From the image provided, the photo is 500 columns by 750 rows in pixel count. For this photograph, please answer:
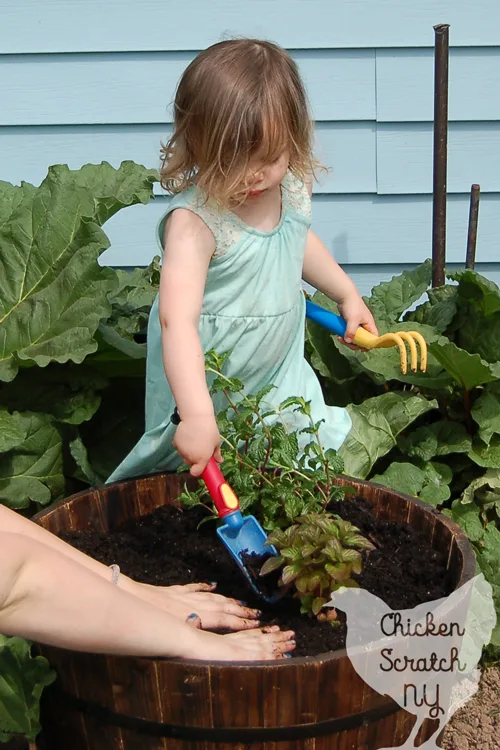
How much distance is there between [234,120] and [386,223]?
1449 mm

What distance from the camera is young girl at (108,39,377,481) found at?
1668 mm

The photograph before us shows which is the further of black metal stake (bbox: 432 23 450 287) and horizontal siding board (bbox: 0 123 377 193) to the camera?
horizontal siding board (bbox: 0 123 377 193)

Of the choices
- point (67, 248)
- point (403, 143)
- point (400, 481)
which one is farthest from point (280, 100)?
point (403, 143)

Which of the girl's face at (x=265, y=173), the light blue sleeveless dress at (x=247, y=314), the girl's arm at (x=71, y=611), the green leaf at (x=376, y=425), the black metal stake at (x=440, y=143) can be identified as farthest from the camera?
the black metal stake at (x=440, y=143)

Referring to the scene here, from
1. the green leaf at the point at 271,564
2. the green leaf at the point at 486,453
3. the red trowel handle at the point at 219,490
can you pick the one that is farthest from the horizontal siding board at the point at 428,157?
the green leaf at the point at 271,564

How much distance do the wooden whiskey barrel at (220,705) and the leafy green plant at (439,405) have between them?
723mm

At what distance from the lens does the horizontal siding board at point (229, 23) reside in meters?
2.78

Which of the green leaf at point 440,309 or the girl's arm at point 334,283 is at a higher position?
the girl's arm at point 334,283

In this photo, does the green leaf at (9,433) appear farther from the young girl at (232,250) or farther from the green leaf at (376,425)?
the green leaf at (376,425)

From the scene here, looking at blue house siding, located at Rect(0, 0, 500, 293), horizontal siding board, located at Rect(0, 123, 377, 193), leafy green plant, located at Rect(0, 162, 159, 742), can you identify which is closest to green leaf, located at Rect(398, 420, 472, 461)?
leafy green plant, located at Rect(0, 162, 159, 742)

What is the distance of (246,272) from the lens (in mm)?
1871

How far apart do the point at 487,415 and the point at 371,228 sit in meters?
0.94

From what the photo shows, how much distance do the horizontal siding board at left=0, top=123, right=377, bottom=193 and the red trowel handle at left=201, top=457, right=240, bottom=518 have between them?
1.51 metres

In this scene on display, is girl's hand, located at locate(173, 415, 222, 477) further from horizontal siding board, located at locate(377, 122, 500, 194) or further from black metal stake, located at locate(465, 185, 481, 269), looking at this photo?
horizontal siding board, located at locate(377, 122, 500, 194)
